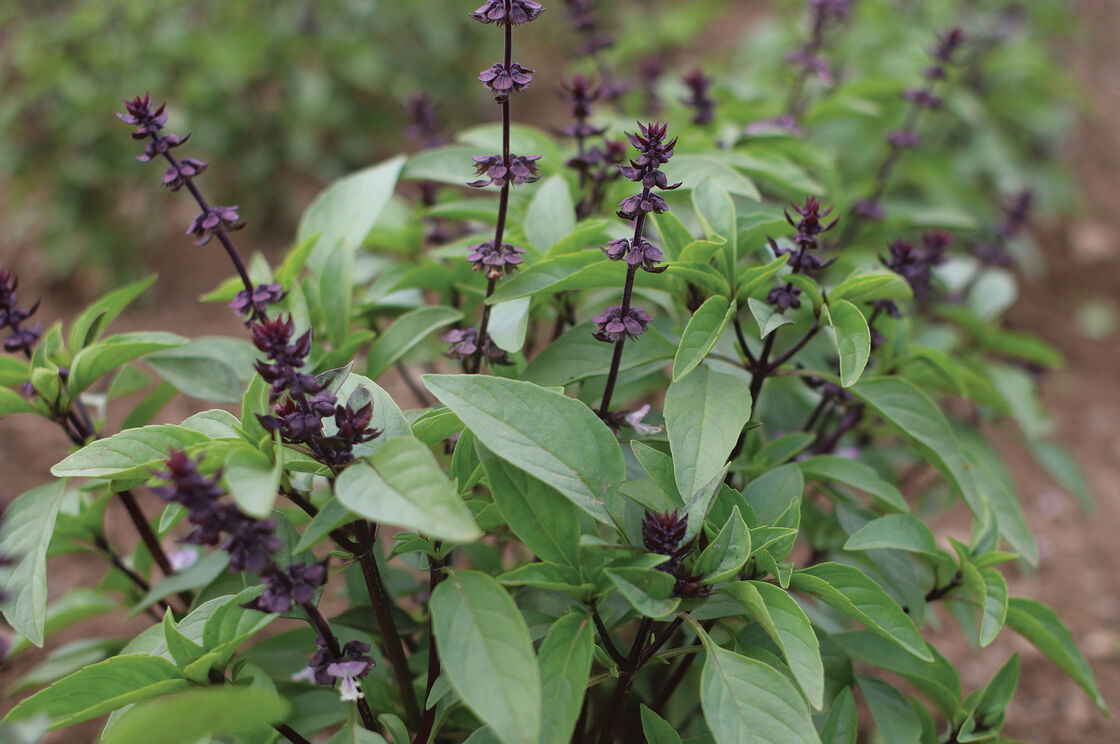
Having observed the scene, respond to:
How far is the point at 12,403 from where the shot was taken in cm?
144

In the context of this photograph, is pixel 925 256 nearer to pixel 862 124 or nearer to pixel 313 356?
pixel 313 356

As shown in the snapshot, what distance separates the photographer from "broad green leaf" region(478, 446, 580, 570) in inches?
47.4

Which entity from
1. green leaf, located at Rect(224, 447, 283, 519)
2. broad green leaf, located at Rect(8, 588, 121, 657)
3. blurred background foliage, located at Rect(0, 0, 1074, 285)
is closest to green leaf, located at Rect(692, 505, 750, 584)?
green leaf, located at Rect(224, 447, 283, 519)

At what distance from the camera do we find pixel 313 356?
1.58 meters

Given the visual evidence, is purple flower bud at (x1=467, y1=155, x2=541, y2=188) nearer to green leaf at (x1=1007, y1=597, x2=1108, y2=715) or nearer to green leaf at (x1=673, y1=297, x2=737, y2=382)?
green leaf at (x1=673, y1=297, x2=737, y2=382)

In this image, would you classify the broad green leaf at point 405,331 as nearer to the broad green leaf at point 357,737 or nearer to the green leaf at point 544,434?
the green leaf at point 544,434

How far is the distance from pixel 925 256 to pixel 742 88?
103 centimetres

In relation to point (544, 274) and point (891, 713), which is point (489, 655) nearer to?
point (544, 274)

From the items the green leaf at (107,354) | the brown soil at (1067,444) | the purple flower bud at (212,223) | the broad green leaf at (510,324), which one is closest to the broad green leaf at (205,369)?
the green leaf at (107,354)

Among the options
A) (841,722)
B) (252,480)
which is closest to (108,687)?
(252,480)

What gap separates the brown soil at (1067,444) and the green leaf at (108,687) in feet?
4.26

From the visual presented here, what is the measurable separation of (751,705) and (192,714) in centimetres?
69

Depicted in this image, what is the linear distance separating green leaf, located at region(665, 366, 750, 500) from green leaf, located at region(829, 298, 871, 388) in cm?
16

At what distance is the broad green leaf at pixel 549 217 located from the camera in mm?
1653
